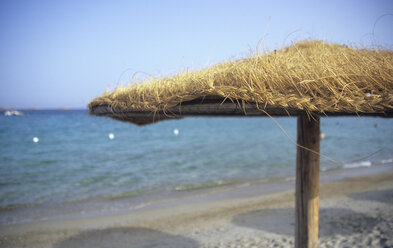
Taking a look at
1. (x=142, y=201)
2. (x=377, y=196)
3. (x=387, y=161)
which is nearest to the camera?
(x=377, y=196)

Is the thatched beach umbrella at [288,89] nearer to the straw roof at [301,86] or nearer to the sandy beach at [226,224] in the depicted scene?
the straw roof at [301,86]

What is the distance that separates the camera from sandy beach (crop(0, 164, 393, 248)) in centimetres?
473

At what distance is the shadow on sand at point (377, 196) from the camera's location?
21.5 feet

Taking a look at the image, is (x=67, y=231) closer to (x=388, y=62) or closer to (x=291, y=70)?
(x=291, y=70)

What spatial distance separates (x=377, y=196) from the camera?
6.92 metres

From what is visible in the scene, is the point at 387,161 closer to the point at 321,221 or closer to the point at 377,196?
the point at 377,196

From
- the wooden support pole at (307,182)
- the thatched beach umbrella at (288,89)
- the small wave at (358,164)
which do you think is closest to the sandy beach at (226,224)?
the wooden support pole at (307,182)

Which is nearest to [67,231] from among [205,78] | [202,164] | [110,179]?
[110,179]

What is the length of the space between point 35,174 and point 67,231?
6562 millimetres

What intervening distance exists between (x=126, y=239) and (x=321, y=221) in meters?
3.81

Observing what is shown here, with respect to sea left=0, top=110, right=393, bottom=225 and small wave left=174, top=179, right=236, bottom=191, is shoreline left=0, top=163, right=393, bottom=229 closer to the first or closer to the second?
sea left=0, top=110, right=393, bottom=225

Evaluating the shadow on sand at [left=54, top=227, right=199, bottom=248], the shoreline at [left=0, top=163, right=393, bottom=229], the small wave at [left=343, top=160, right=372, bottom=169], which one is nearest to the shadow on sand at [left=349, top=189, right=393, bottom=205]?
the shoreline at [left=0, top=163, right=393, bottom=229]

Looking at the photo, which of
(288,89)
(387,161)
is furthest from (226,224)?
(387,161)

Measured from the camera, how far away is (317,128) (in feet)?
8.50
